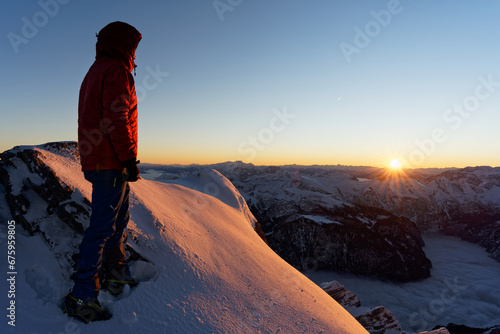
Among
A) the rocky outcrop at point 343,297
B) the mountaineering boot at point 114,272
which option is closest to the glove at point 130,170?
the mountaineering boot at point 114,272

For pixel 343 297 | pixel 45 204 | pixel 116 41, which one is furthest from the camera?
pixel 343 297

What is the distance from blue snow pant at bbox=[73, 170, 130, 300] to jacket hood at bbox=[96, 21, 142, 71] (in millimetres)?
1312

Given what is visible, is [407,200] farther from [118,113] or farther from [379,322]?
[118,113]

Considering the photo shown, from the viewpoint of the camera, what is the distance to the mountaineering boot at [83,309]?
7.06 ft

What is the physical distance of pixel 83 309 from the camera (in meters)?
2.17

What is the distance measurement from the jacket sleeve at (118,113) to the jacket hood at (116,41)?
0.29m

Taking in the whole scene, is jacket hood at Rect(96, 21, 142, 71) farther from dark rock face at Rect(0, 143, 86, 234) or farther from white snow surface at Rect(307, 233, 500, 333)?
white snow surface at Rect(307, 233, 500, 333)

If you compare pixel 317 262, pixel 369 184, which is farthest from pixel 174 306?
pixel 369 184

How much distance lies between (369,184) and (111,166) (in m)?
50.2

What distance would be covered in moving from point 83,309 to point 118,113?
1865 mm

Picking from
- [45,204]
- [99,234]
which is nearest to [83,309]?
[99,234]

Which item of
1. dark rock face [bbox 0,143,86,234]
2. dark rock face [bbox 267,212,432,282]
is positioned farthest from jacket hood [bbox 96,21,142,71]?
dark rock face [bbox 267,212,432,282]

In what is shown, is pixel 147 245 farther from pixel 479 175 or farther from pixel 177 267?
pixel 479 175

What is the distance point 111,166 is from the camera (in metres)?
2.42
